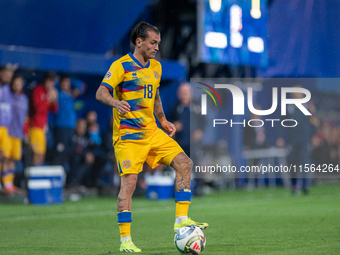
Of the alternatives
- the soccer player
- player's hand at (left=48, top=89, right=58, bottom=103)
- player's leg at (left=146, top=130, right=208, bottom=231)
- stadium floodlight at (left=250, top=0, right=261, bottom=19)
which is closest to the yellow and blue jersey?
the soccer player

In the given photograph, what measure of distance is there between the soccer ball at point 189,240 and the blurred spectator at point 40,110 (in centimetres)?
708

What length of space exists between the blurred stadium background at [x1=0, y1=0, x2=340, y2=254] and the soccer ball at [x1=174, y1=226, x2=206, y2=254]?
290 millimetres

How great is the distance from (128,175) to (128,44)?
11122mm

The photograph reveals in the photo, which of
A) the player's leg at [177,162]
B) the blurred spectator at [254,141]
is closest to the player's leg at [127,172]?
the player's leg at [177,162]

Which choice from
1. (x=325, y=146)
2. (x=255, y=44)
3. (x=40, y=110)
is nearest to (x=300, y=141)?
(x=255, y=44)

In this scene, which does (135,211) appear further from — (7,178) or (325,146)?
(325,146)

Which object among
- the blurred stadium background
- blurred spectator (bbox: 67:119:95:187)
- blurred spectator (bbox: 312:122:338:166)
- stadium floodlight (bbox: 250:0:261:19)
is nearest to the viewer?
the blurred stadium background

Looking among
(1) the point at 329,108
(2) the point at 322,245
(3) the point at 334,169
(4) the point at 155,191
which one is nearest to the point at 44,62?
(4) the point at 155,191

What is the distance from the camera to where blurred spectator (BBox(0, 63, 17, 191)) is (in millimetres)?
10750

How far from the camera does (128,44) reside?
52.1 ft

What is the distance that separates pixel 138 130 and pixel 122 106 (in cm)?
43

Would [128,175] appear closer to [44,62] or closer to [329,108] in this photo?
[44,62]

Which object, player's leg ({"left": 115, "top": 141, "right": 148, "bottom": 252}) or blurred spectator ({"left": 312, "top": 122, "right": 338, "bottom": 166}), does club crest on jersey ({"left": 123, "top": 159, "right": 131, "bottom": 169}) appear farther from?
blurred spectator ({"left": 312, "top": 122, "right": 338, "bottom": 166})

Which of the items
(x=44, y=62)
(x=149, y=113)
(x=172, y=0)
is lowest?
(x=149, y=113)
